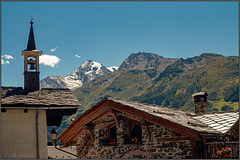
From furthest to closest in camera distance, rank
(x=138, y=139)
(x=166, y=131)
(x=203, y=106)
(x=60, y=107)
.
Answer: (x=203, y=106)
(x=138, y=139)
(x=166, y=131)
(x=60, y=107)

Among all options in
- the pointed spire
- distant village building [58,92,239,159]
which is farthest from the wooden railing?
the pointed spire

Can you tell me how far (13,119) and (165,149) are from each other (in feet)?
20.7

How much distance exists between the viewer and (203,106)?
73.4ft

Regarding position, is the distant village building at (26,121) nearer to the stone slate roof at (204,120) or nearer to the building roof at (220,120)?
the stone slate roof at (204,120)

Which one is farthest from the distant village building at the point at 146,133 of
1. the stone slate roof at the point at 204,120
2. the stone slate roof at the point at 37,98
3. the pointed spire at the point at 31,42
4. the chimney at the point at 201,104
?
the pointed spire at the point at 31,42

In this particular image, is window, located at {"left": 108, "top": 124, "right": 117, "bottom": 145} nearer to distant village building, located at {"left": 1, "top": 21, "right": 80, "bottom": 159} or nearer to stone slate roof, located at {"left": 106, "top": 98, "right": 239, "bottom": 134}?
stone slate roof, located at {"left": 106, "top": 98, "right": 239, "bottom": 134}

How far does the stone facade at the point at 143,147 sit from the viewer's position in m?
15.4

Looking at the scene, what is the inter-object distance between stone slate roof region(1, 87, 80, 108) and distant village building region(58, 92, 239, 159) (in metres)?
2.20

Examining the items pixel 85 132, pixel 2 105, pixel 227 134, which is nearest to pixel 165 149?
pixel 227 134

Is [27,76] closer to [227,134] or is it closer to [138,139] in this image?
[138,139]

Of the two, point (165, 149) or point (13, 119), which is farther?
point (165, 149)

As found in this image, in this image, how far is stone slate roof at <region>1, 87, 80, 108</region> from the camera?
47.2ft

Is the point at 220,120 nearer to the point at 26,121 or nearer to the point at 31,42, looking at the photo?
the point at 26,121

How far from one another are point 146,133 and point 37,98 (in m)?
4.99
